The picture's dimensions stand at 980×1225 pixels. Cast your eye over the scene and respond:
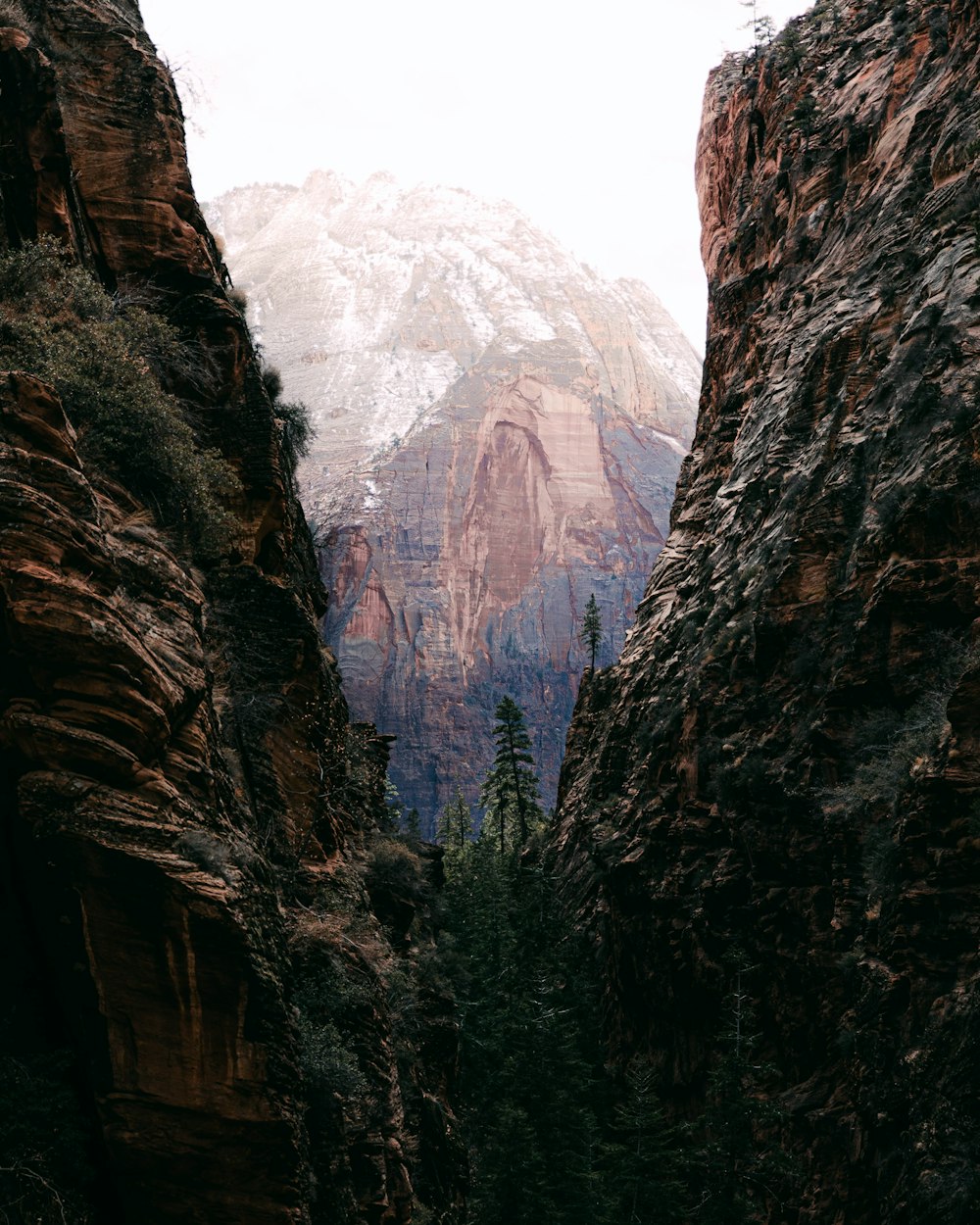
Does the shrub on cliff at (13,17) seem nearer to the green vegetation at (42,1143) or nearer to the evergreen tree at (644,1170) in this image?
the green vegetation at (42,1143)

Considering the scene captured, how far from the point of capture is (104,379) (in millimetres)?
16766

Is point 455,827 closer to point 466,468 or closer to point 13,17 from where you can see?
point 466,468

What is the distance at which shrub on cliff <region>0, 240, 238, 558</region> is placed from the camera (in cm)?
1553

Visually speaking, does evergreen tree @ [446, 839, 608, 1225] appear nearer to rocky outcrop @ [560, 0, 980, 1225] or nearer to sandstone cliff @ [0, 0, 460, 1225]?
rocky outcrop @ [560, 0, 980, 1225]

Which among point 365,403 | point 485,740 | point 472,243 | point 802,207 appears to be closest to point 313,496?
point 365,403

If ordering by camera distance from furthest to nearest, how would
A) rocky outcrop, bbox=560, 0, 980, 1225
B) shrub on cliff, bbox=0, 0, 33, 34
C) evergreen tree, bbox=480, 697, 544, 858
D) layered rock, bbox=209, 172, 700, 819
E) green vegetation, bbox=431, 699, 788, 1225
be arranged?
1. layered rock, bbox=209, 172, 700, 819
2. evergreen tree, bbox=480, 697, 544, 858
3. green vegetation, bbox=431, 699, 788, 1225
4. shrub on cliff, bbox=0, 0, 33, 34
5. rocky outcrop, bbox=560, 0, 980, 1225

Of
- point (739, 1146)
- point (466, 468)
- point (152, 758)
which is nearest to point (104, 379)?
point (152, 758)

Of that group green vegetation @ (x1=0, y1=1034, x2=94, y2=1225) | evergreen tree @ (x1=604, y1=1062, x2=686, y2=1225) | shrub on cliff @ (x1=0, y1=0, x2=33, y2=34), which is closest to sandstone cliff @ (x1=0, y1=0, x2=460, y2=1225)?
green vegetation @ (x1=0, y1=1034, x2=94, y2=1225)

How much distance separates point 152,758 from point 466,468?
100410 mm

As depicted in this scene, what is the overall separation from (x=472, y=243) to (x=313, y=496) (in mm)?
51402

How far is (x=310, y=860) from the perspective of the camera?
20.2 metres

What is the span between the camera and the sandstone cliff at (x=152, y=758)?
10.9 metres

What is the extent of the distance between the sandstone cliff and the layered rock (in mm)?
77823

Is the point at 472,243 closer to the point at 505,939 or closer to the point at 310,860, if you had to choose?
the point at 505,939
